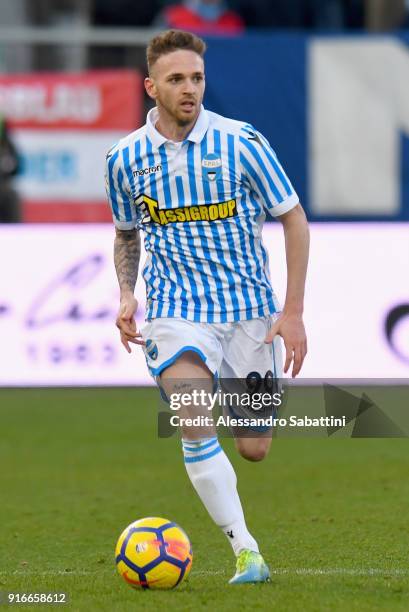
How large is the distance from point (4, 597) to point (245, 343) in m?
1.35

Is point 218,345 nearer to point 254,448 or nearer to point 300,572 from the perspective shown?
point 254,448

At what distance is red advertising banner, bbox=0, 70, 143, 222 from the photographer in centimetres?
1448

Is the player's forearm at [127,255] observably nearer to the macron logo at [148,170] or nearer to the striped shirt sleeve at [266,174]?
the macron logo at [148,170]

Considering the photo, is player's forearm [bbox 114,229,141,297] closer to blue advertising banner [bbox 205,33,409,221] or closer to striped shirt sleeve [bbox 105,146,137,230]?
striped shirt sleeve [bbox 105,146,137,230]

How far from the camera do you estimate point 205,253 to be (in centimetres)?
589

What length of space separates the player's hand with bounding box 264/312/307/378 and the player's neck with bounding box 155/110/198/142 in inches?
32.3

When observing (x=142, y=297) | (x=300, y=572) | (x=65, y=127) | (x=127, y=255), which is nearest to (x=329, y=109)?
(x=65, y=127)

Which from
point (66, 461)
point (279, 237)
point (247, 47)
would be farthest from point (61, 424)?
point (247, 47)

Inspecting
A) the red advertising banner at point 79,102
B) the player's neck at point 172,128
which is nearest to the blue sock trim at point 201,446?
the player's neck at point 172,128

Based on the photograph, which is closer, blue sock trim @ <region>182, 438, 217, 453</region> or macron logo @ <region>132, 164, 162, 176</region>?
blue sock trim @ <region>182, 438, 217, 453</region>

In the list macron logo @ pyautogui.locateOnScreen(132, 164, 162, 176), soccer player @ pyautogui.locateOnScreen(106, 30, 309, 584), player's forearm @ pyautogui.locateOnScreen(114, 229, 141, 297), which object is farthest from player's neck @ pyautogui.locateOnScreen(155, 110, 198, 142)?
player's forearm @ pyautogui.locateOnScreen(114, 229, 141, 297)

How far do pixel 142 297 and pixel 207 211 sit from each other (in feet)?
19.5

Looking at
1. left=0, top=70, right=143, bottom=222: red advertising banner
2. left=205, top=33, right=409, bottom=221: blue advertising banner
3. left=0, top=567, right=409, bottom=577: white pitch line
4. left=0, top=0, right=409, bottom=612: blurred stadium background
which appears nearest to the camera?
left=0, top=567, right=409, bottom=577: white pitch line

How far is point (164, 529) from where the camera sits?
18.9ft
